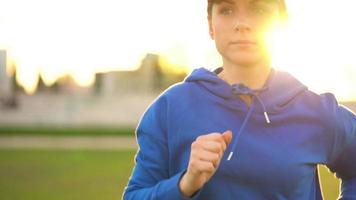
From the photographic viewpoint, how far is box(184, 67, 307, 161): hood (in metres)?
2.54

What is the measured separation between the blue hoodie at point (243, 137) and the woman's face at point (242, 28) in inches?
3.7

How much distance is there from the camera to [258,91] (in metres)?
2.59

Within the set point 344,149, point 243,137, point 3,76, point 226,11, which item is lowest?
point 3,76

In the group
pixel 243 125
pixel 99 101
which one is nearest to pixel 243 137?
pixel 243 125

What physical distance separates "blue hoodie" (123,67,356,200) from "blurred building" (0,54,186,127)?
45.4 m

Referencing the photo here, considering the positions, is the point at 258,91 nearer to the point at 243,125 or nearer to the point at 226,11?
the point at 243,125

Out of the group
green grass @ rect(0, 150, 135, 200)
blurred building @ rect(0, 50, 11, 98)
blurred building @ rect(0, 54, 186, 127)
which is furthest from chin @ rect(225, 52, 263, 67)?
blurred building @ rect(0, 50, 11, 98)

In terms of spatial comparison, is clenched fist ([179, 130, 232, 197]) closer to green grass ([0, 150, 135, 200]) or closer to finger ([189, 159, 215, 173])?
finger ([189, 159, 215, 173])

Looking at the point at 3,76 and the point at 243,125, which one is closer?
the point at 243,125

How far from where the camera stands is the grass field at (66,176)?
12.6 metres

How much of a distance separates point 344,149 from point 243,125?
1.32 feet

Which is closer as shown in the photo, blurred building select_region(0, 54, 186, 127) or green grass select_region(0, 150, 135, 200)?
green grass select_region(0, 150, 135, 200)

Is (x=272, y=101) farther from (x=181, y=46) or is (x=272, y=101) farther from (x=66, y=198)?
(x=181, y=46)

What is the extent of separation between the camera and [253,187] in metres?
2.46
